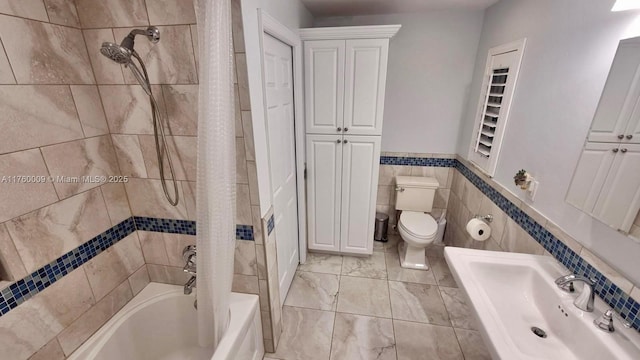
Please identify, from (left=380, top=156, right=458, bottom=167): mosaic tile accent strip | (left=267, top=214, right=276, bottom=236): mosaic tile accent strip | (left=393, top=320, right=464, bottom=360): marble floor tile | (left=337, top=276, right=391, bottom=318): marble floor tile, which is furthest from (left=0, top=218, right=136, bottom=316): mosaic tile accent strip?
(left=380, top=156, right=458, bottom=167): mosaic tile accent strip

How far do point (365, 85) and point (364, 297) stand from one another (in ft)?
5.55

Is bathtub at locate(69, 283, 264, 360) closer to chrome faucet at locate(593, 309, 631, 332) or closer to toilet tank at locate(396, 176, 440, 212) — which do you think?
chrome faucet at locate(593, 309, 631, 332)

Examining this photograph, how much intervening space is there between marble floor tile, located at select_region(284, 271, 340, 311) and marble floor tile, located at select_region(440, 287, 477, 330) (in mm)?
863

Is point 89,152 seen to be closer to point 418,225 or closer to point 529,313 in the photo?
point 529,313

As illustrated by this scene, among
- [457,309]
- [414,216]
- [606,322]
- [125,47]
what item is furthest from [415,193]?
[125,47]

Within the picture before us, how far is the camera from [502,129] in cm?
179

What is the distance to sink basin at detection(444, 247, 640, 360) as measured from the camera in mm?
873

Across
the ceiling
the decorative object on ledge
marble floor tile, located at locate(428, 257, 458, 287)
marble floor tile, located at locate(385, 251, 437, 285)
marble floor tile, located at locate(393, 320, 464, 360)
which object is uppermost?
the ceiling

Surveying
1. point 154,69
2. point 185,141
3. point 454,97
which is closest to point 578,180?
point 454,97

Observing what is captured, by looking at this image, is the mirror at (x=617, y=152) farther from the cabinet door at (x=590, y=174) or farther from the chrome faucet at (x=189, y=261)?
the chrome faucet at (x=189, y=261)

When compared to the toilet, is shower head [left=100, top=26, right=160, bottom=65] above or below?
above

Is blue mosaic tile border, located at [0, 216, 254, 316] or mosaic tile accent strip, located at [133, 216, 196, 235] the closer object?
blue mosaic tile border, located at [0, 216, 254, 316]

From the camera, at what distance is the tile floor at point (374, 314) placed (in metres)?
1.66

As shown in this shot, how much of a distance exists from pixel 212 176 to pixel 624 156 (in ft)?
5.12
